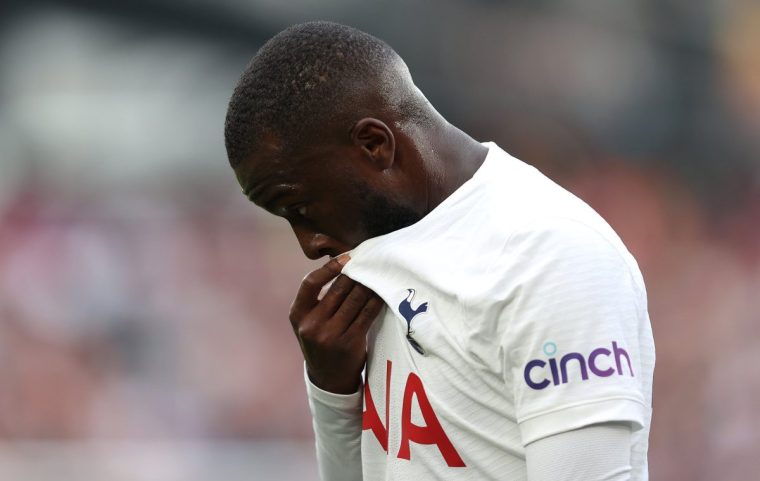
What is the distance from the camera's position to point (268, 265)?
5344 millimetres

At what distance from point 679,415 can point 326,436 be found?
343 cm

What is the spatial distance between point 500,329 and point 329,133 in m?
0.38

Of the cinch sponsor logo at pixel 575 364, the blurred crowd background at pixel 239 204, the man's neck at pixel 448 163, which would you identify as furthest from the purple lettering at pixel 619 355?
the blurred crowd background at pixel 239 204

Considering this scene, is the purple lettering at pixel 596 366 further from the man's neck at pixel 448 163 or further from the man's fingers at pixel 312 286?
the man's fingers at pixel 312 286

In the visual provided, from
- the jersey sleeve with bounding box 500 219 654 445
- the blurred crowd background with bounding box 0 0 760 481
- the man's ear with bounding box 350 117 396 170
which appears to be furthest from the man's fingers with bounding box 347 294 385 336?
the blurred crowd background with bounding box 0 0 760 481

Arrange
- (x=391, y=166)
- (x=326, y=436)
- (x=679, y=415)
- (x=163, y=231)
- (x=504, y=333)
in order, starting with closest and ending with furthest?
(x=504, y=333) → (x=391, y=166) → (x=326, y=436) → (x=679, y=415) → (x=163, y=231)

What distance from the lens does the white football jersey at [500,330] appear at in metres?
1.29

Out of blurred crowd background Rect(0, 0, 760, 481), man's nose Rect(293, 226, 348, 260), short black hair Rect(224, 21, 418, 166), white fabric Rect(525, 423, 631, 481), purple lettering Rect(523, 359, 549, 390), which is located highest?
blurred crowd background Rect(0, 0, 760, 481)

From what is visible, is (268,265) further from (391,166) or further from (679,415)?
(391,166)

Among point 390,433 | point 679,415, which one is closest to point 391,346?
point 390,433

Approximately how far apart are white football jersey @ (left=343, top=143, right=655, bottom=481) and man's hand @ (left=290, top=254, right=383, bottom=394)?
28 mm

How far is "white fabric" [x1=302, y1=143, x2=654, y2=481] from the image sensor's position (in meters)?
1.29

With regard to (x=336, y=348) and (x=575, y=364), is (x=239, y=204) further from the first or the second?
(x=575, y=364)

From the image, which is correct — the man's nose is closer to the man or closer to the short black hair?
the man
